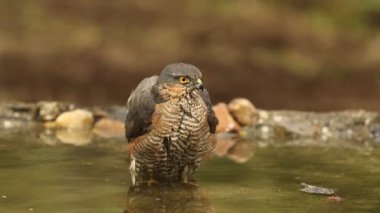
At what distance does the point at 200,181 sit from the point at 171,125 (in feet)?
2.93

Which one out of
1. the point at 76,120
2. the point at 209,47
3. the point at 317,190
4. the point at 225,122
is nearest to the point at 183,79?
the point at 317,190

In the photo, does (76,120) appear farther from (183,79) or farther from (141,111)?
(183,79)

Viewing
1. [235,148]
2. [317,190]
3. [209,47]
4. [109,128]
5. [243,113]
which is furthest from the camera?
[209,47]

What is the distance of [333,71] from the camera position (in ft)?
62.2

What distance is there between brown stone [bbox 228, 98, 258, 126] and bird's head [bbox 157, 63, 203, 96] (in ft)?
14.8

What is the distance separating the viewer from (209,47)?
64.7 feet

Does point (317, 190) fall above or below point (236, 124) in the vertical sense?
below

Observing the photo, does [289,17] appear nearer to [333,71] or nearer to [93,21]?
[333,71]

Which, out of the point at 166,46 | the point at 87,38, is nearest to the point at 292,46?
the point at 166,46

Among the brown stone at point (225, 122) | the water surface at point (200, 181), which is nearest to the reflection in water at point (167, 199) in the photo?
the water surface at point (200, 181)

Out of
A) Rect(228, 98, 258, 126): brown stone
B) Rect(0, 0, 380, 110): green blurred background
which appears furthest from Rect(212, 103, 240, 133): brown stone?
Rect(0, 0, 380, 110): green blurred background

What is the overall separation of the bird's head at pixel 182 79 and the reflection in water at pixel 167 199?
2.71 feet

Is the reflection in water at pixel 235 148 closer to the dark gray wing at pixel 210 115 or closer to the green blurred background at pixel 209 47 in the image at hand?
the dark gray wing at pixel 210 115

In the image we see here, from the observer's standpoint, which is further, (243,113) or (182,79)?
(243,113)
